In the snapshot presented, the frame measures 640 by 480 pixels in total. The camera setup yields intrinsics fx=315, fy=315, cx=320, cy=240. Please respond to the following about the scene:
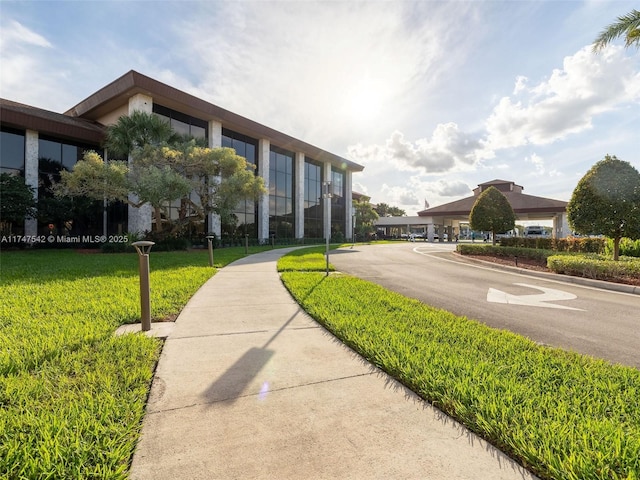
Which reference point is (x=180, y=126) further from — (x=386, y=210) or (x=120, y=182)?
(x=386, y=210)

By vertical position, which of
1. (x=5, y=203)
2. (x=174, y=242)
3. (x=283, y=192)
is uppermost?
(x=283, y=192)

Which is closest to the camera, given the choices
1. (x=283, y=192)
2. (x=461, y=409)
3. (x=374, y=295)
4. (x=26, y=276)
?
(x=461, y=409)

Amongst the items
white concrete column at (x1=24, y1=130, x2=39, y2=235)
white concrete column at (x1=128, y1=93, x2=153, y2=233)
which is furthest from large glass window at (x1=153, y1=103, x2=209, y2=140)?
white concrete column at (x1=24, y1=130, x2=39, y2=235)

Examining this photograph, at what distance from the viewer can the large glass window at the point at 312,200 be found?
3781 cm

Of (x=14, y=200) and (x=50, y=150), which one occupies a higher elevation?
(x=50, y=150)

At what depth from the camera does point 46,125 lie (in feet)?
66.7

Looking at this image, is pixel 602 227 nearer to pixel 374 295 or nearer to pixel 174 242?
pixel 374 295

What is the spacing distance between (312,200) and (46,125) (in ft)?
82.2

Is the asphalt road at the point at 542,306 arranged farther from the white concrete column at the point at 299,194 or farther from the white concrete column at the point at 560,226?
the white concrete column at the point at 560,226

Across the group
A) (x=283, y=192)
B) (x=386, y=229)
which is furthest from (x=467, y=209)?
(x=386, y=229)

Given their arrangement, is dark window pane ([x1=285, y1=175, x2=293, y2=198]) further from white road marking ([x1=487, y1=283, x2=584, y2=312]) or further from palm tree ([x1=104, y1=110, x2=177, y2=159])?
white road marking ([x1=487, y1=283, x2=584, y2=312])

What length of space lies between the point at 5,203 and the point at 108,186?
5582 mm

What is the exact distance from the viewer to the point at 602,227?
1196cm

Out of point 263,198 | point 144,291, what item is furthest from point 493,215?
point 263,198
